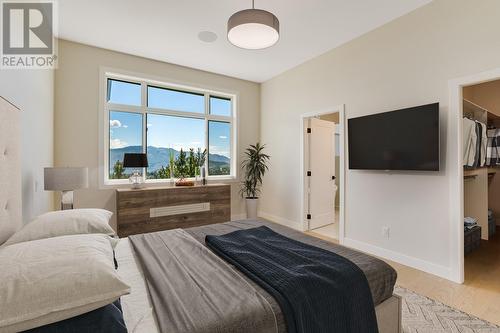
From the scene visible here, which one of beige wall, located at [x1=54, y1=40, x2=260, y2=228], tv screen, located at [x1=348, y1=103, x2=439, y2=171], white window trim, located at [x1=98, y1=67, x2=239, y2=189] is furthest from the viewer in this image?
white window trim, located at [x1=98, y1=67, x2=239, y2=189]

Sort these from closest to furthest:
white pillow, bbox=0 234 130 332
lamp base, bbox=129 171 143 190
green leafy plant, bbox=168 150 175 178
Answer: white pillow, bbox=0 234 130 332 < lamp base, bbox=129 171 143 190 < green leafy plant, bbox=168 150 175 178

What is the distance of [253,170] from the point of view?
4816mm

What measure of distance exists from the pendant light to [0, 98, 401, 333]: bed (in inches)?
67.0

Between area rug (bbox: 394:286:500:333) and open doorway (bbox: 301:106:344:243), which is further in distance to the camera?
open doorway (bbox: 301:106:344:243)

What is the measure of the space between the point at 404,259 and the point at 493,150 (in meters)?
2.15

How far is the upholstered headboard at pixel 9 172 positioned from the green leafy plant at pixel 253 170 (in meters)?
3.56

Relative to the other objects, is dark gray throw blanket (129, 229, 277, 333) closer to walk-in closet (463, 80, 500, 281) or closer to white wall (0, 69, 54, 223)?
white wall (0, 69, 54, 223)

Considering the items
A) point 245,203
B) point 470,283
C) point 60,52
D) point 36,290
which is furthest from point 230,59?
point 470,283

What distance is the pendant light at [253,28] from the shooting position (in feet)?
6.28

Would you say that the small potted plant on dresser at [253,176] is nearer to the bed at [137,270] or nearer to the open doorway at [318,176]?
the open doorway at [318,176]

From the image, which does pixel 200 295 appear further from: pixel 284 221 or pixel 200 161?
pixel 284 221

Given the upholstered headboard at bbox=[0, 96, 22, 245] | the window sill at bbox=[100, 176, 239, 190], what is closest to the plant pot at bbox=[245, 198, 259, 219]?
the window sill at bbox=[100, 176, 239, 190]

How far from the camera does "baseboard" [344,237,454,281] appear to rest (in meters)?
2.55

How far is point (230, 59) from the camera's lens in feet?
13.6
